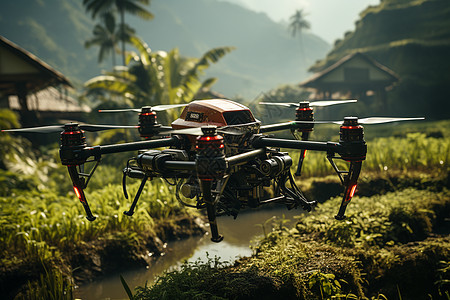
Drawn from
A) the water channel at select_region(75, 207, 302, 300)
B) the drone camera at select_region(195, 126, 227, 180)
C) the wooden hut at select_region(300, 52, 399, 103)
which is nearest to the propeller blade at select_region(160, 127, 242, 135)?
the drone camera at select_region(195, 126, 227, 180)

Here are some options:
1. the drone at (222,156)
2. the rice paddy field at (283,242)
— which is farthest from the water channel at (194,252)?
the drone at (222,156)

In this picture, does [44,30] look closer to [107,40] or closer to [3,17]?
[3,17]

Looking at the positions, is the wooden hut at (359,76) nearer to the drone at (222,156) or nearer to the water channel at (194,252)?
the water channel at (194,252)

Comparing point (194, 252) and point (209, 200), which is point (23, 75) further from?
point (209, 200)

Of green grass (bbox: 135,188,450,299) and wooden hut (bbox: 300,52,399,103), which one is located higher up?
wooden hut (bbox: 300,52,399,103)

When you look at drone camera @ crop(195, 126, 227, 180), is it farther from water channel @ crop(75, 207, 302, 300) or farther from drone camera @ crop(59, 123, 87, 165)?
water channel @ crop(75, 207, 302, 300)

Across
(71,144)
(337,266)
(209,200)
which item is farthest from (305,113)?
(71,144)

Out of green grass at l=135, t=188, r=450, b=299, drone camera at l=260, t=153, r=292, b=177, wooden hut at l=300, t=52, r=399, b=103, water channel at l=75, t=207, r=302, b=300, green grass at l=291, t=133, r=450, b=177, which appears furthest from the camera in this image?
wooden hut at l=300, t=52, r=399, b=103
